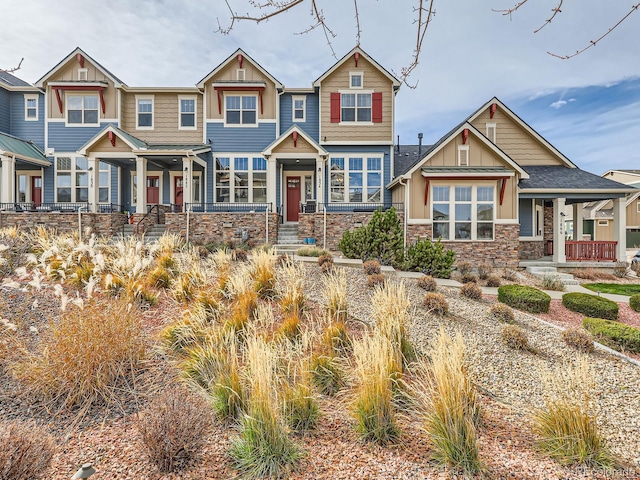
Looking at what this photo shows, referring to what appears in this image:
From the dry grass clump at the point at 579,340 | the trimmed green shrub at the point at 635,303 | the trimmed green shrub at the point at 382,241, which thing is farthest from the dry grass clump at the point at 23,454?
the trimmed green shrub at the point at 635,303

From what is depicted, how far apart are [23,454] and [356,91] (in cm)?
1778

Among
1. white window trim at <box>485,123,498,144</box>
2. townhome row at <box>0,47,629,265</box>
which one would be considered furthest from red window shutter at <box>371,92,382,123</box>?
white window trim at <box>485,123,498,144</box>

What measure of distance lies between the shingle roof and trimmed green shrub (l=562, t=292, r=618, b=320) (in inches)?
307

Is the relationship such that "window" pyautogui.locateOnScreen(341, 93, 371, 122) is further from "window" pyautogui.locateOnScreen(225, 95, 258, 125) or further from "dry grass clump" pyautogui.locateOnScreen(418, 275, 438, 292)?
"dry grass clump" pyautogui.locateOnScreen(418, 275, 438, 292)

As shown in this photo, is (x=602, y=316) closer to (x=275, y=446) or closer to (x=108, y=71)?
(x=275, y=446)

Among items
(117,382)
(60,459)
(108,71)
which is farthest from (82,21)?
(108,71)

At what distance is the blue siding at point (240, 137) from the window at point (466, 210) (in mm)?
8683

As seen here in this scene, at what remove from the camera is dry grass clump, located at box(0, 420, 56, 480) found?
2.16 m

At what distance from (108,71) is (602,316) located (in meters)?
22.4

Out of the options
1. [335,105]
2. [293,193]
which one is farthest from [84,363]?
[335,105]

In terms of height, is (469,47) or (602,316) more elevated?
(469,47)

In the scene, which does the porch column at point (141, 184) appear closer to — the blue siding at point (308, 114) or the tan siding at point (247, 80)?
the tan siding at point (247, 80)

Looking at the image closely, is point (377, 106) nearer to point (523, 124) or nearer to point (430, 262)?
point (523, 124)

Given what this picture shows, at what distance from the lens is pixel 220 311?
202 inches
